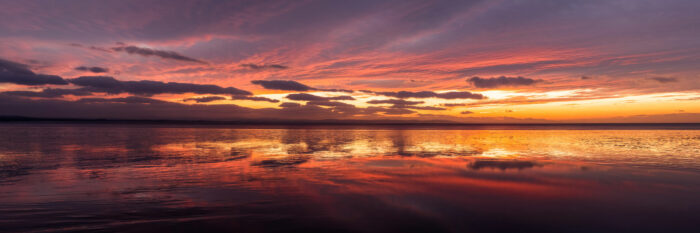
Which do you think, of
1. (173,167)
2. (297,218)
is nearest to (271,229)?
(297,218)

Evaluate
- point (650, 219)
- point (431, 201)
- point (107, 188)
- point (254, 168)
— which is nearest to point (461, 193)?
point (431, 201)

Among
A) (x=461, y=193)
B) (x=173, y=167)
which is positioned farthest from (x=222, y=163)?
(x=461, y=193)

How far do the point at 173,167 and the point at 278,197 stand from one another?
8813 mm

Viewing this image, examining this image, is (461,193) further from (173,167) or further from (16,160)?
(16,160)

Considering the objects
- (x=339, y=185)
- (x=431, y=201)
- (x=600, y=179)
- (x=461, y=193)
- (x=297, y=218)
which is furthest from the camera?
(x=600, y=179)

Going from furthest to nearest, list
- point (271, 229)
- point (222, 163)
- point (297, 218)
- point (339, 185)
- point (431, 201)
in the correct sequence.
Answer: point (222, 163) → point (339, 185) → point (431, 201) → point (297, 218) → point (271, 229)

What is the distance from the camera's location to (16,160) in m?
18.5

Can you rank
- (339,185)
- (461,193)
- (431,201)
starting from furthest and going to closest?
(339,185) < (461,193) < (431,201)

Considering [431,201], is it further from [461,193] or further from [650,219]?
[650,219]

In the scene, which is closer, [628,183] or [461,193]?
[461,193]

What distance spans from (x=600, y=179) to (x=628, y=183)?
3.10ft

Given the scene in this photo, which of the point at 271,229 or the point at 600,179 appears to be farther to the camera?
the point at 600,179

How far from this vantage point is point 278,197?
1067 cm

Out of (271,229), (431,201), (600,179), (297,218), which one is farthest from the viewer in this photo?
(600,179)
